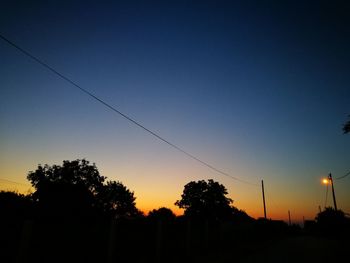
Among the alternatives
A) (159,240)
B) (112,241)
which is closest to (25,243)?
(112,241)

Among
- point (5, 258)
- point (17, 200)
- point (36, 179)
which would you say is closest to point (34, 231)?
point (5, 258)

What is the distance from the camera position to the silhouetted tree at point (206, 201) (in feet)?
208

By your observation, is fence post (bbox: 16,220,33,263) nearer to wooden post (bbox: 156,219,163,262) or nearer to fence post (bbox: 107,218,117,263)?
fence post (bbox: 107,218,117,263)

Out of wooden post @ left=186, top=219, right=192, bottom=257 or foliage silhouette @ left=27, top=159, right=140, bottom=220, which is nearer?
wooden post @ left=186, top=219, right=192, bottom=257

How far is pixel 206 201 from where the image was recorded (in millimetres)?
64062

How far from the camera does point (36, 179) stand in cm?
4425

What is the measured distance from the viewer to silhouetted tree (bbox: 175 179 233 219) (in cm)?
6338

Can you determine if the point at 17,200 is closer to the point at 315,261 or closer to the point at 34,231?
the point at 34,231

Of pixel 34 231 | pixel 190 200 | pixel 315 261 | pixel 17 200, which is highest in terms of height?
pixel 190 200

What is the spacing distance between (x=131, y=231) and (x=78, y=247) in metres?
2.40

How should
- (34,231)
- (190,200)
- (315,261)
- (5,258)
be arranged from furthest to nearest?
(190,200)
(315,261)
(34,231)
(5,258)

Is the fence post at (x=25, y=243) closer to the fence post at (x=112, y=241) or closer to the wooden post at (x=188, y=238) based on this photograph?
the fence post at (x=112, y=241)

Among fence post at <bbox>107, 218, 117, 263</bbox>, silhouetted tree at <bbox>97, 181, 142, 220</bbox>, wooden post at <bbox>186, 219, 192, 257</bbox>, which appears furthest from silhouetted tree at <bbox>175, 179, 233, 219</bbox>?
fence post at <bbox>107, 218, 117, 263</bbox>

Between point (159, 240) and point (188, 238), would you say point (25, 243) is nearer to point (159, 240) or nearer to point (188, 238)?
point (159, 240)
